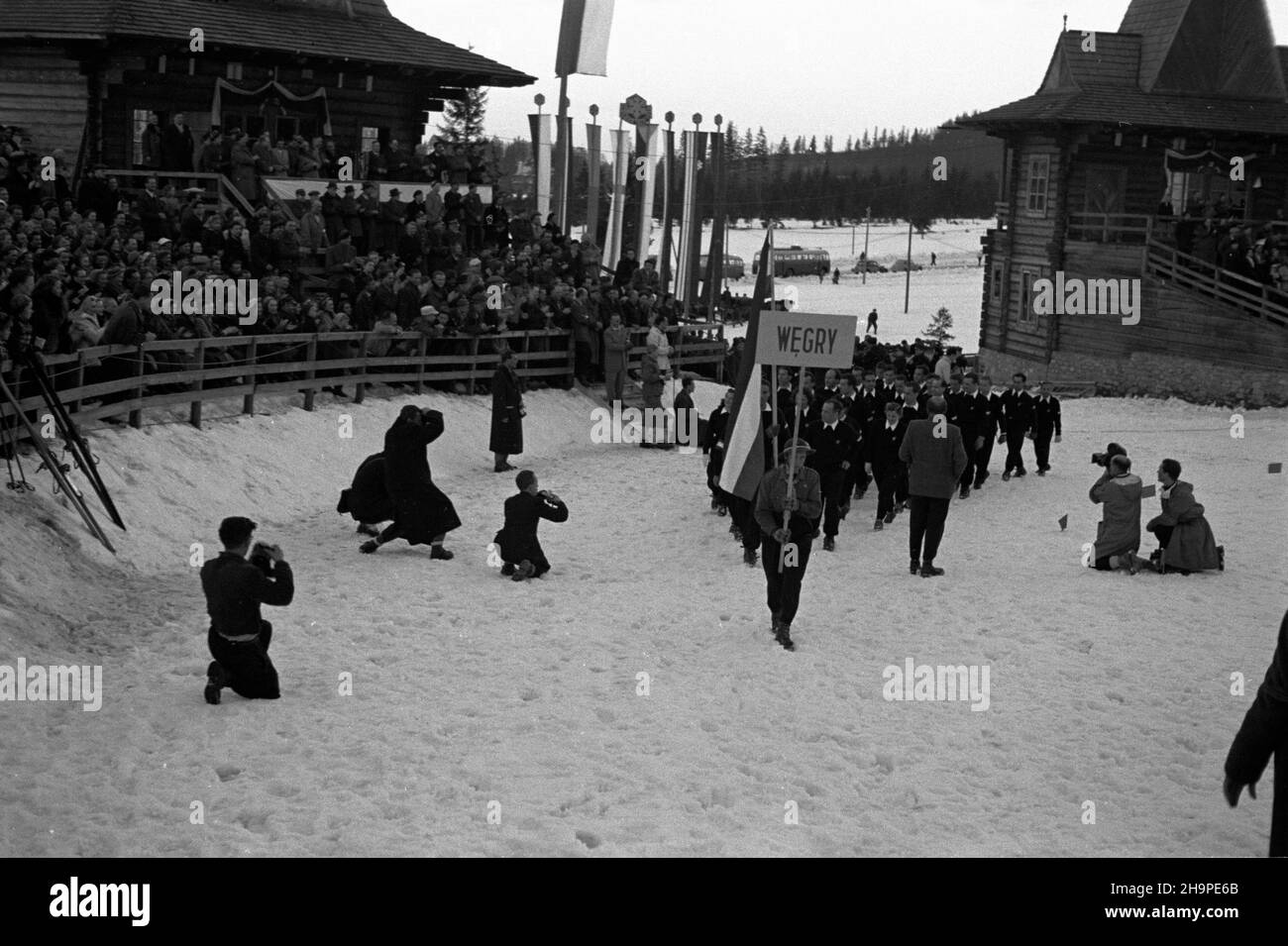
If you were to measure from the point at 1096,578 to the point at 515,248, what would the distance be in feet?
51.1

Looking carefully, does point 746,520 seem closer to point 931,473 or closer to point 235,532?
point 931,473

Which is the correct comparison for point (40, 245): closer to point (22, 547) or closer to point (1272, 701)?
point (22, 547)

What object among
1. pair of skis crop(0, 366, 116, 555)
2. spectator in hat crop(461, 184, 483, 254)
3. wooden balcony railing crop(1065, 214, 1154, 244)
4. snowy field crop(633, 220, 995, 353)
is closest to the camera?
pair of skis crop(0, 366, 116, 555)

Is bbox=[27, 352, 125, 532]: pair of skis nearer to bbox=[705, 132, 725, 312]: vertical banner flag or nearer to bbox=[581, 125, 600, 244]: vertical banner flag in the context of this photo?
bbox=[705, 132, 725, 312]: vertical banner flag

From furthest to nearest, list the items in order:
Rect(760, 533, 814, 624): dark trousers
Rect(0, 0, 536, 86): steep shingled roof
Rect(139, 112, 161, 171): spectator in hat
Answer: Rect(139, 112, 161, 171): spectator in hat → Rect(0, 0, 536, 86): steep shingled roof → Rect(760, 533, 814, 624): dark trousers

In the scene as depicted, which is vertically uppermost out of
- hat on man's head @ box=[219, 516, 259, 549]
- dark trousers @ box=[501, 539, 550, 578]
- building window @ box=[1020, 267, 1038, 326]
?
building window @ box=[1020, 267, 1038, 326]

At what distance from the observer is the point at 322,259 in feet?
83.9

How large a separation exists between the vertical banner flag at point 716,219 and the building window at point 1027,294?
24.8ft

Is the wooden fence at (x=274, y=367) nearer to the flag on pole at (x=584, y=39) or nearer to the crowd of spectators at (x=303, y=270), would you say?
the crowd of spectators at (x=303, y=270)

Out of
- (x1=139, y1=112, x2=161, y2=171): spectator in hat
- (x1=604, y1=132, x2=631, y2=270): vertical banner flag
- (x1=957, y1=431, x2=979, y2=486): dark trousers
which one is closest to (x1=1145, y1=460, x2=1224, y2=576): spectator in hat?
(x1=957, y1=431, x2=979, y2=486): dark trousers

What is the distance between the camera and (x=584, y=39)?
30.8m

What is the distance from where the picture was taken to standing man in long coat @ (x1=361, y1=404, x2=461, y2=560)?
16.4m

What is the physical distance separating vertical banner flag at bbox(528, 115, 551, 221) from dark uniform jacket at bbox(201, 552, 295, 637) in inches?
865

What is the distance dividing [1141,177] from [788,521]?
1017 inches
